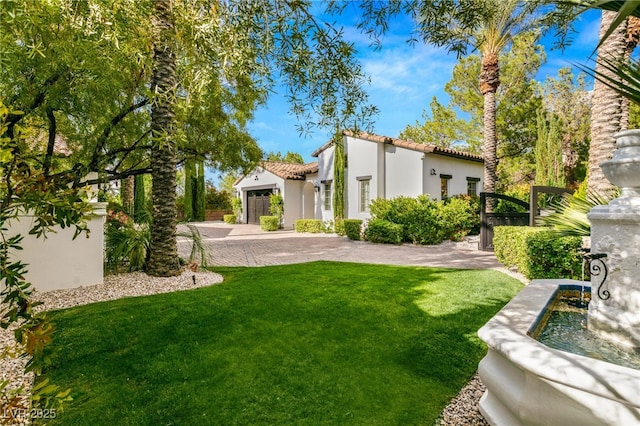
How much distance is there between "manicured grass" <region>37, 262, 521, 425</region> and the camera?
306 cm

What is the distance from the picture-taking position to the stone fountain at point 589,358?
1911 millimetres

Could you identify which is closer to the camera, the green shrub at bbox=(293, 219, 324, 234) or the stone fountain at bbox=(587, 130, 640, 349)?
the stone fountain at bbox=(587, 130, 640, 349)

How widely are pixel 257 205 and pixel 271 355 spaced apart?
2520 centimetres

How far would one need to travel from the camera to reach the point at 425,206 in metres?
15.1

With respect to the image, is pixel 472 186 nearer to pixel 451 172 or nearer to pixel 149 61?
pixel 451 172

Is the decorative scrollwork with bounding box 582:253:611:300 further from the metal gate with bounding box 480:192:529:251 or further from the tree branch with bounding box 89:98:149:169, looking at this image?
the metal gate with bounding box 480:192:529:251

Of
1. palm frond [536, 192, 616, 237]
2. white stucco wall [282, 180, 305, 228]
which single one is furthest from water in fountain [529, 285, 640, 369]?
white stucco wall [282, 180, 305, 228]

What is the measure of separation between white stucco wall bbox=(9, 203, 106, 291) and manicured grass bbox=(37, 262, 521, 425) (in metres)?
1.36

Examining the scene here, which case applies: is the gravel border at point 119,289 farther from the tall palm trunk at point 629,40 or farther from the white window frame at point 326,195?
the white window frame at point 326,195

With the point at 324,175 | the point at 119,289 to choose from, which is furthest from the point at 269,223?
the point at 119,289

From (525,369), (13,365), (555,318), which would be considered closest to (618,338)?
(555,318)

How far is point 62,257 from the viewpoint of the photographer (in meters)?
6.38

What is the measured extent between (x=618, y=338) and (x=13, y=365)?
6192 millimetres

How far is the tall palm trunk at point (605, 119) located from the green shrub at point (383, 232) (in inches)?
320
